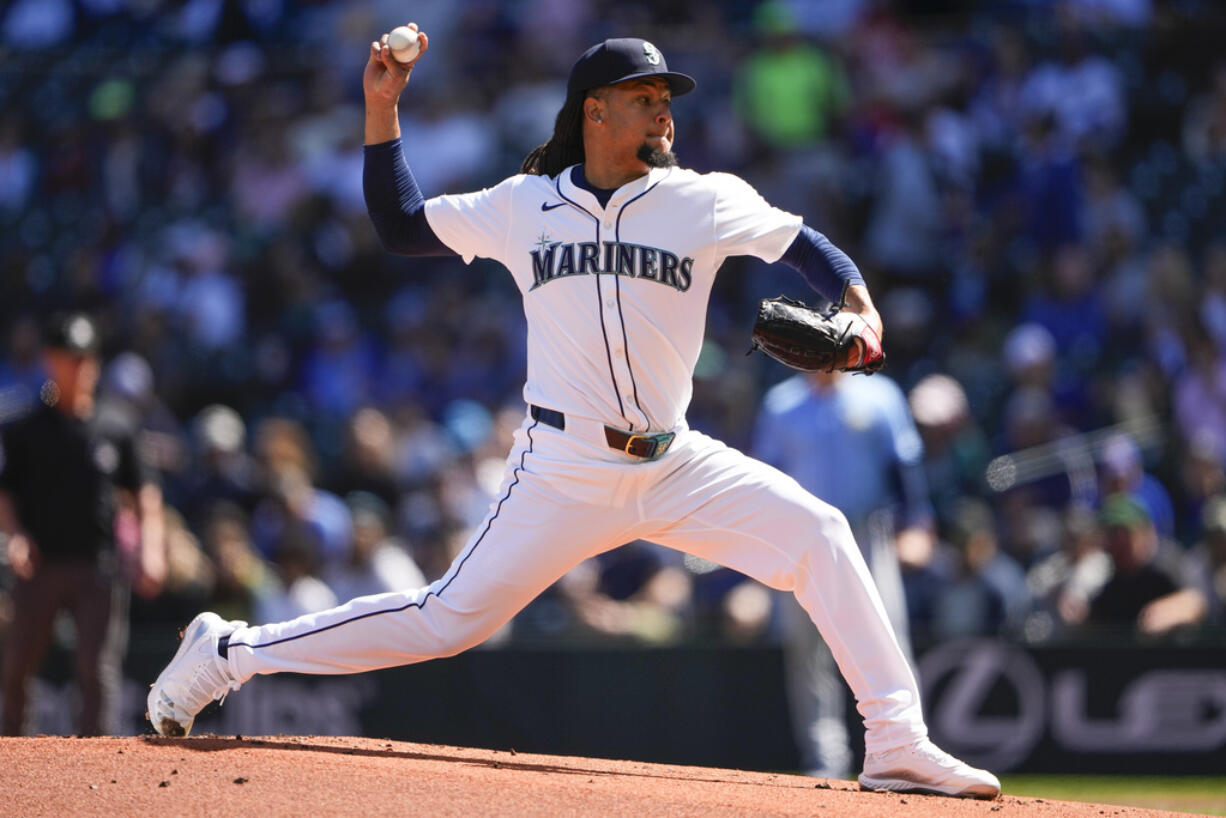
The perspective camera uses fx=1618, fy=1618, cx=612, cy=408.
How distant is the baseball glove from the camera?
454cm

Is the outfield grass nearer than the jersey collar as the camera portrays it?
No

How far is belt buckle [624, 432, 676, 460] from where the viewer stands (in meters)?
4.64

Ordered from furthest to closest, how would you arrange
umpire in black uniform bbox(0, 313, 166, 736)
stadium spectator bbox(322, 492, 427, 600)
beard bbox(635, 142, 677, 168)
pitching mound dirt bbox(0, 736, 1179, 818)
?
stadium spectator bbox(322, 492, 427, 600) < umpire in black uniform bbox(0, 313, 166, 736) < beard bbox(635, 142, 677, 168) < pitching mound dirt bbox(0, 736, 1179, 818)

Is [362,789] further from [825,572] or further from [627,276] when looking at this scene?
[627,276]

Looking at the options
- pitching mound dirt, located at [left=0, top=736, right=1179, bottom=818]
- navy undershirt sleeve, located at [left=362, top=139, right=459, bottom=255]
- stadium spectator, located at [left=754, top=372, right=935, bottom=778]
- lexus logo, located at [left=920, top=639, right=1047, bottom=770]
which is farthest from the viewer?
lexus logo, located at [left=920, top=639, right=1047, bottom=770]

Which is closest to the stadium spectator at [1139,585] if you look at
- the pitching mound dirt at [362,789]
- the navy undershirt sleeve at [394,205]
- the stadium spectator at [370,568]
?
the stadium spectator at [370,568]

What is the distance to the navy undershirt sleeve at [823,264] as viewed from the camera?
4730 millimetres

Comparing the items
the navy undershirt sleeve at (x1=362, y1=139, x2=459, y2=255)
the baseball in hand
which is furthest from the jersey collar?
the baseball in hand

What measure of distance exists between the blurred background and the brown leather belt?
391cm

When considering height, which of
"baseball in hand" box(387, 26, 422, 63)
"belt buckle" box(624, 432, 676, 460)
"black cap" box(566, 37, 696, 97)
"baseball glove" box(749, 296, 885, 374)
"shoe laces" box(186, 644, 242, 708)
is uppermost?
"baseball in hand" box(387, 26, 422, 63)

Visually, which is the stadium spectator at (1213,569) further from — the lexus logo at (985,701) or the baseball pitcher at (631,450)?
the baseball pitcher at (631,450)

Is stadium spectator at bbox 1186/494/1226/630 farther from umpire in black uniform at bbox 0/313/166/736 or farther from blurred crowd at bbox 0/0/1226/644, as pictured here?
umpire in black uniform at bbox 0/313/166/736

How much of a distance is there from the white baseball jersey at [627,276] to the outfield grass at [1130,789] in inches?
149

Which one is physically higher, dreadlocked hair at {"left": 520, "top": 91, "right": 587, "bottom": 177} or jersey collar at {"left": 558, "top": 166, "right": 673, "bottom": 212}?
dreadlocked hair at {"left": 520, "top": 91, "right": 587, "bottom": 177}
